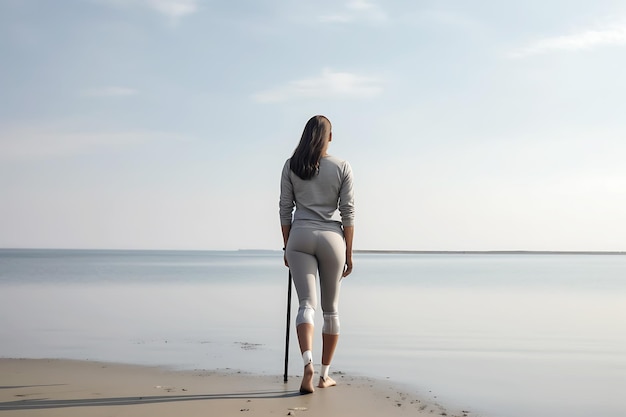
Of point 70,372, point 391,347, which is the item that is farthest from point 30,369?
point 391,347

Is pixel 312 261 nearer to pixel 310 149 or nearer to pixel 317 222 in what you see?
pixel 317 222

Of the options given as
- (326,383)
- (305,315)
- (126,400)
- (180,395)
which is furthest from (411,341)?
(126,400)

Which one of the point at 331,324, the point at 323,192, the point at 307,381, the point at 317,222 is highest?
the point at 323,192

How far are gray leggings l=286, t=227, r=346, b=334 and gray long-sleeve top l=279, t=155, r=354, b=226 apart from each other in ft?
0.32

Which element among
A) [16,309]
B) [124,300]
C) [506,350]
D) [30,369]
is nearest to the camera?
[30,369]

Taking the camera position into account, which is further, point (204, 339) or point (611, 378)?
point (204, 339)

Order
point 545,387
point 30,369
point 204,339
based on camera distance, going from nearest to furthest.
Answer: point 545,387 → point 30,369 → point 204,339

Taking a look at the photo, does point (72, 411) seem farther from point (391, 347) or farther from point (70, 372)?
point (391, 347)

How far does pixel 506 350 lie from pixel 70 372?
3691 millimetres

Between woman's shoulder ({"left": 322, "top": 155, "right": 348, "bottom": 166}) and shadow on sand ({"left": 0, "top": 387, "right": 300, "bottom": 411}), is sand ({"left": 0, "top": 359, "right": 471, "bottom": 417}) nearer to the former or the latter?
shadow on sand ({"left": 0, "top": 387, "right": 300, "bottom": 411})

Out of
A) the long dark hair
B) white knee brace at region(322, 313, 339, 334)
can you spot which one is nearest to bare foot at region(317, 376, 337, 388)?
white knee brace at region(322, 313, 339, 334)

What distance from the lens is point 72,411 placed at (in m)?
3.37

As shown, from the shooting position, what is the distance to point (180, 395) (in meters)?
3.83

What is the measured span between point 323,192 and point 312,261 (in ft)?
1.34
